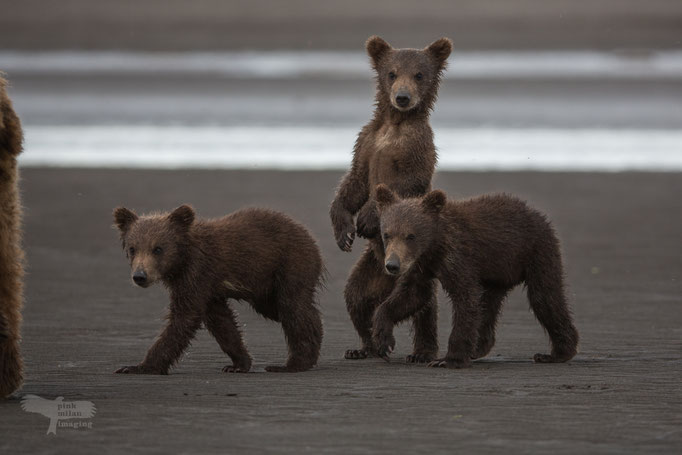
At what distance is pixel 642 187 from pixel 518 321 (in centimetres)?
744

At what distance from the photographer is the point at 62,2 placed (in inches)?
1628

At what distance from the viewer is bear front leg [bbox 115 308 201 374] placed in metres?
8.55

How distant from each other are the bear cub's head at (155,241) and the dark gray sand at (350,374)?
64 cm

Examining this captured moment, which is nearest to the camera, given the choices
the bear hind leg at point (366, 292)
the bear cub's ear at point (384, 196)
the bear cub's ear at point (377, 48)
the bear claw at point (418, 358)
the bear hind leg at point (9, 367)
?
the bear hind leg at point (9, 367)

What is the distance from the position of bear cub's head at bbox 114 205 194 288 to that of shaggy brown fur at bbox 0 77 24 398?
3.08 feet

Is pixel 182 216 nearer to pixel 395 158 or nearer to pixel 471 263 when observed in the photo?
pixel 395 158

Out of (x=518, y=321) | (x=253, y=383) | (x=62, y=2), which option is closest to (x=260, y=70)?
(x=62, y=2)

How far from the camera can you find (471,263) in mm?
9016

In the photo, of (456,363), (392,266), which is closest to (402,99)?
(392,266)

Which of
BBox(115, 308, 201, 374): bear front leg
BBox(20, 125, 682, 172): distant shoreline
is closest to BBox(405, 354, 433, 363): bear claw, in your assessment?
BBox(115, 308, 201, 374): bear front leg

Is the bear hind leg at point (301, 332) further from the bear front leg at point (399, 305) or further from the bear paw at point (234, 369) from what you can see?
the bear front leg at point (399, 305)

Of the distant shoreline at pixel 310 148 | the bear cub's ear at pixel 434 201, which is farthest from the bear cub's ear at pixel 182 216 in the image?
the distant shoreline at pixel 310 148

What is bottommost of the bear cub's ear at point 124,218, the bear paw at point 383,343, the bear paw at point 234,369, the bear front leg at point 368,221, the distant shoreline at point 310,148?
the bear paw at point 234,369

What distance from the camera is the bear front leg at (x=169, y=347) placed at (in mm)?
8547
